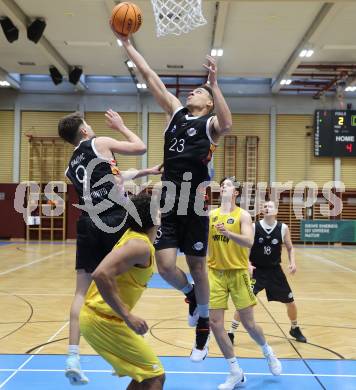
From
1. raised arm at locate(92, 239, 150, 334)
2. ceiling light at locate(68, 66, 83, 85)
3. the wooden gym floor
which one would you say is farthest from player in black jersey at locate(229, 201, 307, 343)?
ceiling light at locate(68, 66, 83, 85)

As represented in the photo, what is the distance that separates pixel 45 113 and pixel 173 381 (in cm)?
1819

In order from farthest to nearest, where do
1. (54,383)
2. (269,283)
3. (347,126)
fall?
(347,126)
(269,283)
(54,383)

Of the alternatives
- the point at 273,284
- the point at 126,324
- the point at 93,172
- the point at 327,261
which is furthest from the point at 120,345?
the point at 327,261

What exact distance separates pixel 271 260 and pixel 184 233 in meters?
2.80

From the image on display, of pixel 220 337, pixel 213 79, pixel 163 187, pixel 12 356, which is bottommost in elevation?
pixel 12 356

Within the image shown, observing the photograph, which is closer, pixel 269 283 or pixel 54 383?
pixel 54 383

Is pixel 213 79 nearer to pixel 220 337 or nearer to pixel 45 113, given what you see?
pixel 220 337

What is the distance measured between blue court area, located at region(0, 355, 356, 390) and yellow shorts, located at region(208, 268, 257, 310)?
69cm

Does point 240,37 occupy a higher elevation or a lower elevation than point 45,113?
higher

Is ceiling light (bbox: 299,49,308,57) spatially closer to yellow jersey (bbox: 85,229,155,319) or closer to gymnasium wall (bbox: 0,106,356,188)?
gymnasium wall (bbox: 0,106,356,188)

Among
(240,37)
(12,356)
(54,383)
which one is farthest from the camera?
(240,37)

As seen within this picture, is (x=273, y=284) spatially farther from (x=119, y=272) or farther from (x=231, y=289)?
(x=119, y=272)

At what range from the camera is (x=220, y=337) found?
4582 millimetres

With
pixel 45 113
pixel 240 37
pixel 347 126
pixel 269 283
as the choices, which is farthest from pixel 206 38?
pixel 269 283
